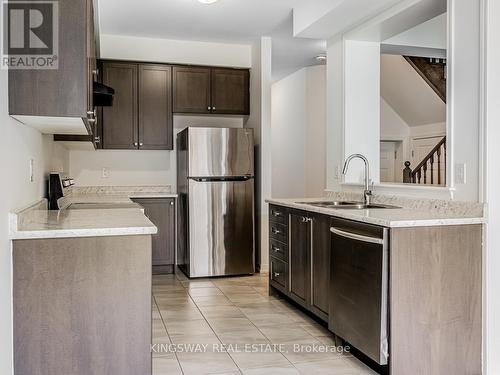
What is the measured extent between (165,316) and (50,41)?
2.33 m

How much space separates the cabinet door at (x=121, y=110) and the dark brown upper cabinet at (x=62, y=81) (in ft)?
10.1

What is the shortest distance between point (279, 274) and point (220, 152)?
1545 millimetres

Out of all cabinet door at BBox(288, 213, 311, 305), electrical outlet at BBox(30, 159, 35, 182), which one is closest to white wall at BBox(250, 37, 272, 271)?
cabinet door at BBox(288, 213, 311, 305)

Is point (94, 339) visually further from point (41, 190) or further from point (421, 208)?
point (421, 208)

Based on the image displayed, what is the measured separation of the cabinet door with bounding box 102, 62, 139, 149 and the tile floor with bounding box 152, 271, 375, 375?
1728mm

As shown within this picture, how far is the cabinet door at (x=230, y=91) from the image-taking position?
5.48 m

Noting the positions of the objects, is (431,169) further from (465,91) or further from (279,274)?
(465,91)

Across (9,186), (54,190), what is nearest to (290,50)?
(54,190)

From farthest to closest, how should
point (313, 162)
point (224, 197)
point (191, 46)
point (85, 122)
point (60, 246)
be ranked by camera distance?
point (313, 162) → point (191, 46) → point (224, 197) → point (85, 122) → point (60, 246)

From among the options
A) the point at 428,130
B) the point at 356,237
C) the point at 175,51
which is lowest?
the point at 356,237

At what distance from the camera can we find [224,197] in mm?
5035

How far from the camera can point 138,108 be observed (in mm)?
5270

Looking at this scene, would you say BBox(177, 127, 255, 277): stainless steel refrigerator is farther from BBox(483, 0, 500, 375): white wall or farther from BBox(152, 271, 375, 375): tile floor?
BBox(483, 0, 500, 375): white wall

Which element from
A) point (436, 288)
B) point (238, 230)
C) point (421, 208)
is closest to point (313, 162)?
point (238, 230)
